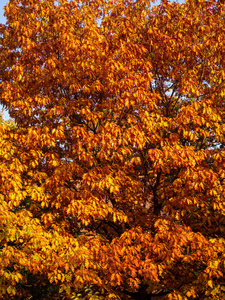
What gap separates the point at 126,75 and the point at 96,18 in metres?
2.82

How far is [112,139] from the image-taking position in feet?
23.9

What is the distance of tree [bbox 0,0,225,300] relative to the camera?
7.20m

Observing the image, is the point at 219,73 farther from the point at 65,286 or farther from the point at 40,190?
the point at 65,286

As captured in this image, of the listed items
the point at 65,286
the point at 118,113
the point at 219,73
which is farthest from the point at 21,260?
the point at 219,73

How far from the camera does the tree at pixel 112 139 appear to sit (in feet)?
23.6

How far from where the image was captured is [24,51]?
8.50 meters

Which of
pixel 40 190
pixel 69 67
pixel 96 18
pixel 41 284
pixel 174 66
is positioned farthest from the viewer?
pixel 41 284

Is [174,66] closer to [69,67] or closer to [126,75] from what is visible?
[126,75]

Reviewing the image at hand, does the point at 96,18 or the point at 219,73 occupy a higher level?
the point at 96,18

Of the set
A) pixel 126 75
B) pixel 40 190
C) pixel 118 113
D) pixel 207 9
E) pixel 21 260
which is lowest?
pixel 21 260

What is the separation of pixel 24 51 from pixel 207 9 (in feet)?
16.8

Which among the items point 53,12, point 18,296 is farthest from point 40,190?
point 18,296

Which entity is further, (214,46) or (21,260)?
(214,46)

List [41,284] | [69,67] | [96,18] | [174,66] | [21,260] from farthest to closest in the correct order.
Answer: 1. [41,284]
2. [96,18]
3. [174,66]
4. [69,67]
5. [21,260]
